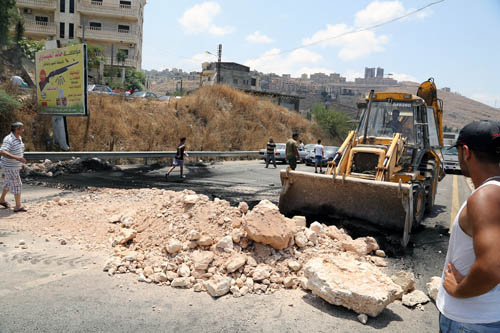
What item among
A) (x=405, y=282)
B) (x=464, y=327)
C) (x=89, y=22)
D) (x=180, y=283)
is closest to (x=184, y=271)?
(x=180, y=283)

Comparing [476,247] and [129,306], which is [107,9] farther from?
[476,247]

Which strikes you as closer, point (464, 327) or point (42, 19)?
point (464, 327)

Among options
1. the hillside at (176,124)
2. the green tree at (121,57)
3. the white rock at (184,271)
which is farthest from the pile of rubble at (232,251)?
the green tree at (121,57)

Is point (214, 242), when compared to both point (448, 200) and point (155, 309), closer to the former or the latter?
point (155, 309)

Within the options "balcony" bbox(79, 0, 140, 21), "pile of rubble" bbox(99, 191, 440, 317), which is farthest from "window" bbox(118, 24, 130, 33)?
"pile of rubble" bbox(99, 191, 440, 317)

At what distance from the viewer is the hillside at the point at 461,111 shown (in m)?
92.9

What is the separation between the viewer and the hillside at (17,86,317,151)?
17953 mm

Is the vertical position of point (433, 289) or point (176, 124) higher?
point (176, 124)

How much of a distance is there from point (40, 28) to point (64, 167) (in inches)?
1847

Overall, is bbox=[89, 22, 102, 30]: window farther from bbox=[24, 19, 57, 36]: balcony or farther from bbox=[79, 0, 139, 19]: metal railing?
bbox=[24, 19, 57, 36]: balcony

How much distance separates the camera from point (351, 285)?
13.1 feet

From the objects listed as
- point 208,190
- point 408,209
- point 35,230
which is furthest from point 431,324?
point 208,190

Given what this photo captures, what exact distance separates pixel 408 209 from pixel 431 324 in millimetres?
2851

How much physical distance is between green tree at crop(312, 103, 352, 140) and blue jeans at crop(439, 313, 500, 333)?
41.4m
